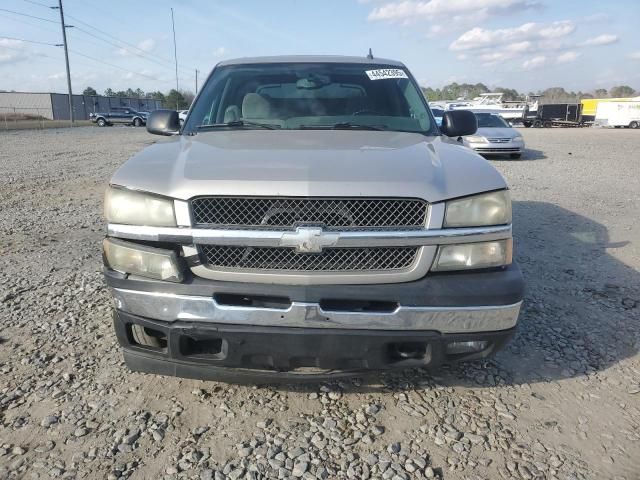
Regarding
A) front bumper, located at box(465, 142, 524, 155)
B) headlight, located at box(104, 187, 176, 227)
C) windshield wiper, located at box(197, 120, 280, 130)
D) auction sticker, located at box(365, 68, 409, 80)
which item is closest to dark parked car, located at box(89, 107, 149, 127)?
front bumper, located at box(465, 142, 524, 155)

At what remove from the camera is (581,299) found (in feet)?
13.8

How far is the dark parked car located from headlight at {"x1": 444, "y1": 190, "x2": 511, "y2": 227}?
48.6m

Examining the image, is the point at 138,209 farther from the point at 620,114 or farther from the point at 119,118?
the point at 620,114

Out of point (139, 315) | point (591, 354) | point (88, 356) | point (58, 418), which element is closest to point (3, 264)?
point (88, 356)

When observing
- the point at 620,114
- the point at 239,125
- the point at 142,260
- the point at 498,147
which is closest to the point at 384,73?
the point at 239,125

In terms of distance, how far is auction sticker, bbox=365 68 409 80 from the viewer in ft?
12.6

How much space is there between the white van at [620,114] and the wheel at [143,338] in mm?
55551

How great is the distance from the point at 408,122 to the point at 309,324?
6.29 feet

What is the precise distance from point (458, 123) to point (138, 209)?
2517mm

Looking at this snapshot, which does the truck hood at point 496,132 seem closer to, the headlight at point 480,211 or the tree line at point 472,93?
the headlight at point 480,211

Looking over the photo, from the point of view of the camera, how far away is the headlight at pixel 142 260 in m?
2.28

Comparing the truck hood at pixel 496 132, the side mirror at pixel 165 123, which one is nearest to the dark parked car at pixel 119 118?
the truck hood at pixel 496 132

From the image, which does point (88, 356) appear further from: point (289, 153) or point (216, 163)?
point (289, 153)

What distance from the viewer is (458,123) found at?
3.82 m
